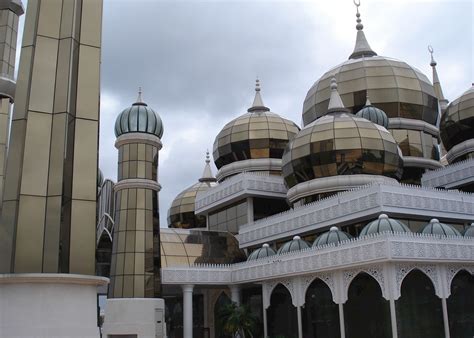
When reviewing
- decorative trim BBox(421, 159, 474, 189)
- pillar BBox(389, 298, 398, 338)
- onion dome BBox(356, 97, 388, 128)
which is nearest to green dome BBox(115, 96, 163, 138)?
pillar BBox(389, 298, 398, 338)

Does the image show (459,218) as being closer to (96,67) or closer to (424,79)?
(424,79)

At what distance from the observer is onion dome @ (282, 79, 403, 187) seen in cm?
2612

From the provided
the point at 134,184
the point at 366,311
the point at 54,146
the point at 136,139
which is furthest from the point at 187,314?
the point at 54,146

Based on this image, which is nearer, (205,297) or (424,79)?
(205,297)

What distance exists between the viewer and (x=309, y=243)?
25.4 m

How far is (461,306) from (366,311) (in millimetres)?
3938

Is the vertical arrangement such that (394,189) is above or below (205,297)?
above

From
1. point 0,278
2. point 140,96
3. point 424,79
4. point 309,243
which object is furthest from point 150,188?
point 424,79

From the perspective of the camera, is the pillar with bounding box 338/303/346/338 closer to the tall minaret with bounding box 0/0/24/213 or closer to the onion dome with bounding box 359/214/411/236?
the onion dome with bounding box 359/214/411/236

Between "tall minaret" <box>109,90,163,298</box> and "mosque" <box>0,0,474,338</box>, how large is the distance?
52mm

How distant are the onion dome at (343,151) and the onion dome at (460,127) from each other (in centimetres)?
685

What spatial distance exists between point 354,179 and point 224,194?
8.90 metres

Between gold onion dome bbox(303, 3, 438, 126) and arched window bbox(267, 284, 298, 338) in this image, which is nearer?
arched window bbox(267, 284, 298, 338)

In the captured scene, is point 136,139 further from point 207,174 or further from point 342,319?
point 207,174
